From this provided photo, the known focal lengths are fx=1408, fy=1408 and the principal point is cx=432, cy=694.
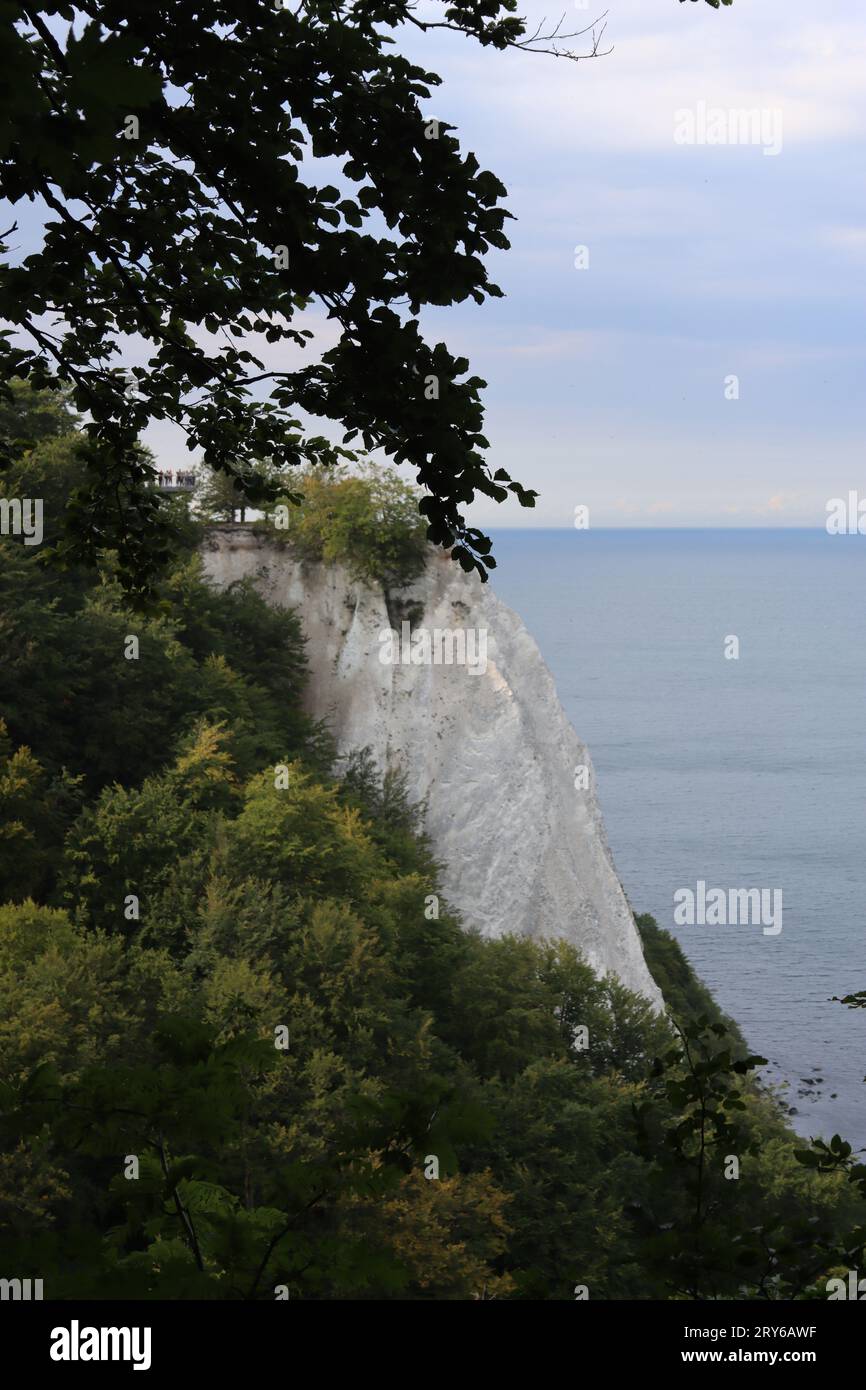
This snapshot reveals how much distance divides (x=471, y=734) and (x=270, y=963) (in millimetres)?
22400

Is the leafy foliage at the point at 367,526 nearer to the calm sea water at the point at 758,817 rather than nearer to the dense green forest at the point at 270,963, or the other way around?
the dense green forest at the point at 270,963

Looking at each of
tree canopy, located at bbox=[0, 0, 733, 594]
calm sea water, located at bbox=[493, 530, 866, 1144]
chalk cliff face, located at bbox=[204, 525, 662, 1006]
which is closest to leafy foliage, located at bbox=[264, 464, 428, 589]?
chalk cliff face, located at bbox=[204, 525, 662, 1006]

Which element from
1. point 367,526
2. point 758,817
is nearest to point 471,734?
point 367,526

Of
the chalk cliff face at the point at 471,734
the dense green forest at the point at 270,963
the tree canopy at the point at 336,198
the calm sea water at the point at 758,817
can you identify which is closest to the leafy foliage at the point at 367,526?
the chalk cliff face at the point at 471,734

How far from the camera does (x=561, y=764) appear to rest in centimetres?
5244

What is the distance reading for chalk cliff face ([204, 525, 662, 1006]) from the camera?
1983 inches

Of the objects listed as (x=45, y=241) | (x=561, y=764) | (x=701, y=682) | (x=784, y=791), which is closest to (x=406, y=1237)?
(x=45, y=241)

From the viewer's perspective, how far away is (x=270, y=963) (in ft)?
98.6

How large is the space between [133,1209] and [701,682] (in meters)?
165

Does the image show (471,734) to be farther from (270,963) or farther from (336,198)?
(336,198)

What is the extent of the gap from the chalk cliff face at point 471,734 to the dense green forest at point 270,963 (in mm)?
2011

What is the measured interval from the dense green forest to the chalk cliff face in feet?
6.60

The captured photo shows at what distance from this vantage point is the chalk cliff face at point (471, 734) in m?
50.4
